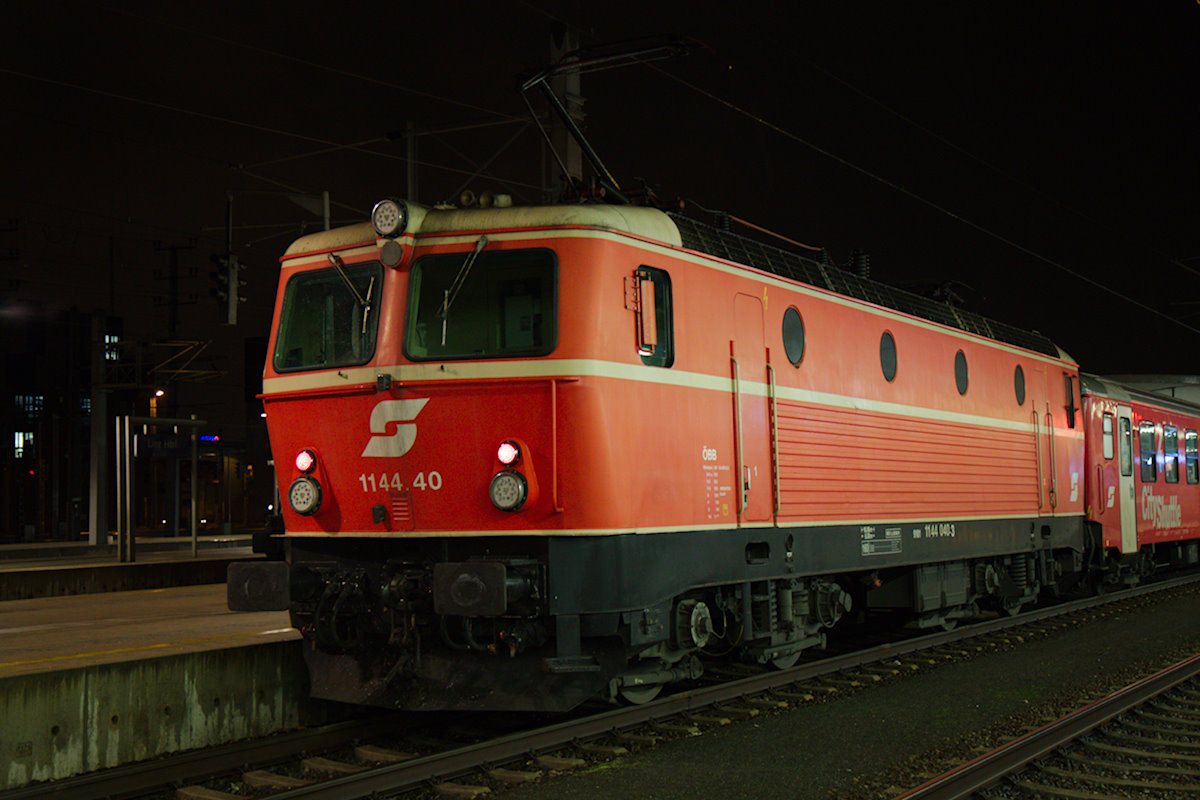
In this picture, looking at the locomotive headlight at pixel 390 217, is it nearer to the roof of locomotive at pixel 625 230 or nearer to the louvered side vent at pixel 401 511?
the roof of locomotive at pixel 625 230

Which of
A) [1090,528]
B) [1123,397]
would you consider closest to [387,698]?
[1090,528]

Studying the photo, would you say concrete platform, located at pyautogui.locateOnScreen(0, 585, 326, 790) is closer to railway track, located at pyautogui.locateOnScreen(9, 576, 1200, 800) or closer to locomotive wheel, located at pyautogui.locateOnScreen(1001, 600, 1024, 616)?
railway track, located at pyautogui.locateOnScreen(9, 576, 1200, 800)

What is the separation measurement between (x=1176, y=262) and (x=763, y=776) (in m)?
22.6

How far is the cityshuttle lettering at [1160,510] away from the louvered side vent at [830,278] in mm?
5722

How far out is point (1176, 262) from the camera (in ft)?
84.0

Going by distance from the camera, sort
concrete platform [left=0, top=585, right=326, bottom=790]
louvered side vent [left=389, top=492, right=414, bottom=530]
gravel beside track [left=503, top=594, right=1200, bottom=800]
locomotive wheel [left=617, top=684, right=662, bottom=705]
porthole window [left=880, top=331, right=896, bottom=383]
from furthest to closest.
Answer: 1. porthole window [left=880, top=331, right=896, bottom=383]
2. locomotive wheel [left=617, top=684, right=662, bottom=705]
3. louvered side vent [left=389, top=492, right=414, bottom=530]
4. concrete platform [left=0, top=585, right=326, bottom=790]
5. gravel beside track [left=503, top=594, right=1200, bottom=800]

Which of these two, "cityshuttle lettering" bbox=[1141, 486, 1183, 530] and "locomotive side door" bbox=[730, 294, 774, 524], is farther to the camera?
"cityshuttle lettering" bbox=[1141, 486, 1183, 530]

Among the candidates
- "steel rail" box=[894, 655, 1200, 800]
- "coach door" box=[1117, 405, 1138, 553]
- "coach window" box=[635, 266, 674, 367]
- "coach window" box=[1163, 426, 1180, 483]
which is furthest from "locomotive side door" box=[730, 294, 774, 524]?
"coach window" box=[1163, 426, 1180, 483]

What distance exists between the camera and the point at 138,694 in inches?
332

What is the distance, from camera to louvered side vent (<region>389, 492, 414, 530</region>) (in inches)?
328

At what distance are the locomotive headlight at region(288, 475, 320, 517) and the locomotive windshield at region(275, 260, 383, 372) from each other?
891 millimetres

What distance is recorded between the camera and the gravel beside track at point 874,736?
23.2 feet

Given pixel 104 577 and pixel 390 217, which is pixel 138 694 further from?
pixel 104 577

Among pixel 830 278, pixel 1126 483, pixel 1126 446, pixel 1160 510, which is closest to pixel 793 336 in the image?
pixel 830 278
